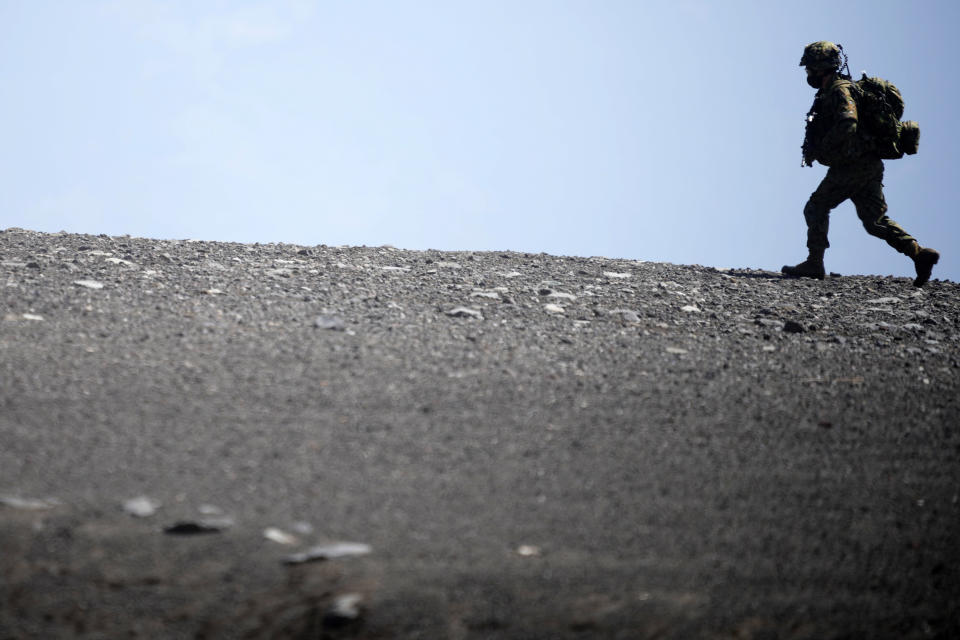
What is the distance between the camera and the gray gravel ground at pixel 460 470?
11.5ft

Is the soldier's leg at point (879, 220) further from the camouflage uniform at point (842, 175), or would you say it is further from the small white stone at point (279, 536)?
the small white stone at point (279, 536)

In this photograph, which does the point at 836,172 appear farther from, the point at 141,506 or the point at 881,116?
the point at 141,506

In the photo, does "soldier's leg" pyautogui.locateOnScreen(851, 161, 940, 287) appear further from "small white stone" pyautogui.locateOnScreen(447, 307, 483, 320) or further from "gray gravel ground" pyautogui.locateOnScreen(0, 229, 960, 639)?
"small white stone" pyautogui.locateOnScreen(447, 307, 483, 320)

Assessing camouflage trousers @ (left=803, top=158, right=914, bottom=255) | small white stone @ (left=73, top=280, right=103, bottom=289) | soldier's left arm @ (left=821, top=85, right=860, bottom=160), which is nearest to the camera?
small white stone @ (left=73, top=280, right=103, bottom=289)

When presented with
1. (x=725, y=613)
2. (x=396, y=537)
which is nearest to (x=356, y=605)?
(x=396, y=537)

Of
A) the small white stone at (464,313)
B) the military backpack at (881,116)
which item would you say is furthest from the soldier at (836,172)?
the small white stone at (464,313)

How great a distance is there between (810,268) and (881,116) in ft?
7.13

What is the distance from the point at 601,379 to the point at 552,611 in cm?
270

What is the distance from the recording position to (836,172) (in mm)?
11758

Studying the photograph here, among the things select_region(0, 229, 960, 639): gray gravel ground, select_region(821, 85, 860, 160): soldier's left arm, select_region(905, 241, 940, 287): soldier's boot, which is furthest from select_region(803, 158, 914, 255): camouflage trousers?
select_region(0, 229, 960, 639): gray gravel ground

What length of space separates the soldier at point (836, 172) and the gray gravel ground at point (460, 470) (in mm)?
3789

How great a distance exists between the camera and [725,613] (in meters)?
3.57

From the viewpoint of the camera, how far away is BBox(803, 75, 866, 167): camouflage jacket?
11180mm

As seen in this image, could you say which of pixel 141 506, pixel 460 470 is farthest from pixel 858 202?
pixel 141 506
